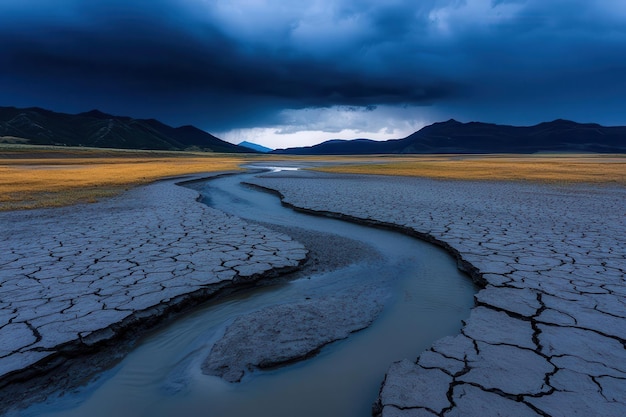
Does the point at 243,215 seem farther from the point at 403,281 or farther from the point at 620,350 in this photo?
the point at 620,350

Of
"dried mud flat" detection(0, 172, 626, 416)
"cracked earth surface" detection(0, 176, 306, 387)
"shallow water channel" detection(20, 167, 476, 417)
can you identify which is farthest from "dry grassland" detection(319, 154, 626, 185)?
"cracked earth surface" detection(0, 176, 306, 387)

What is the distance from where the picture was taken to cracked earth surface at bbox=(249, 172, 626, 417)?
229 cm

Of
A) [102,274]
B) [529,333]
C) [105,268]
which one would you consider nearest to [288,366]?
[529,333]

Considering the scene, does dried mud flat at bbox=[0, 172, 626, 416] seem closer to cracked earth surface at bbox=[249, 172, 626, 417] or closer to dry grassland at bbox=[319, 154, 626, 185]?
cracked earth surface at bbox=[249, 172, 626, 417]

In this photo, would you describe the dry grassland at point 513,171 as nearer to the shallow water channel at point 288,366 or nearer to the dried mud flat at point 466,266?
the dried mud flat at point 466,266

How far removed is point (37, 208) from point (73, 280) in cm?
724

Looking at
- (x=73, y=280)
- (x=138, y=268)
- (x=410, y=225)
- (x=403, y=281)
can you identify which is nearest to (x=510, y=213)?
(x=410, y=225)

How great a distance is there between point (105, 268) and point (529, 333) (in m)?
5.10

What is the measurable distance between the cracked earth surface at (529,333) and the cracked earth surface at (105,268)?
262cm

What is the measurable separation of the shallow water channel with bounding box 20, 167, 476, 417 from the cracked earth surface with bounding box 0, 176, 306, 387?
42 cm

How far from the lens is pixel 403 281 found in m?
4.98

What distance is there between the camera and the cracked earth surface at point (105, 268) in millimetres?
3219

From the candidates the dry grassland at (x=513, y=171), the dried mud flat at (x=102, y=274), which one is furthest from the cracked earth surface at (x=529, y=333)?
the dry grassland at (x=513, y=171)

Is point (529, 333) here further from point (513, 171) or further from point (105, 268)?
Answer: point (513, 171)
